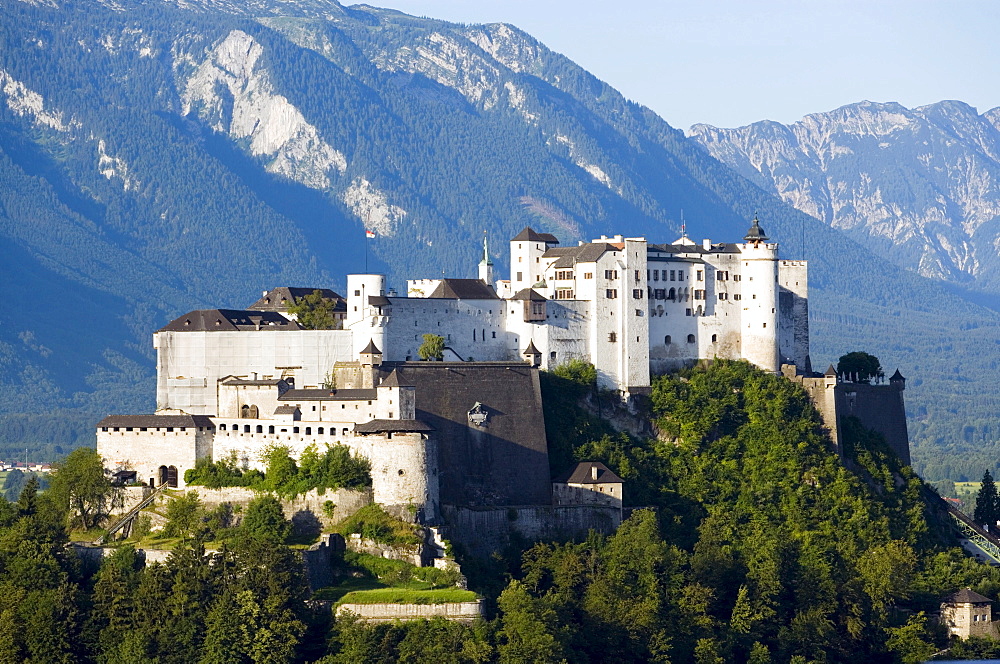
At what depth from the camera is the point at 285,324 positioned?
320 feet

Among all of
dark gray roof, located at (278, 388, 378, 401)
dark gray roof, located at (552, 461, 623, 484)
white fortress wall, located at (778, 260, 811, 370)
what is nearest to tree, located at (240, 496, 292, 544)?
dark gray roof, located at (278, 388, 378, 401)

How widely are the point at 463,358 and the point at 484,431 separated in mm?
6122

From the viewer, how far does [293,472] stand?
8356cm

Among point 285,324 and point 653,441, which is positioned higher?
point 285,324

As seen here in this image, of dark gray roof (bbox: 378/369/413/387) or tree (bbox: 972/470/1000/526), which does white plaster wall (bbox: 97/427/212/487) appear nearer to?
dark gray roof (bbox: 378/369/413/387)

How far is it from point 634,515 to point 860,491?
1349cm

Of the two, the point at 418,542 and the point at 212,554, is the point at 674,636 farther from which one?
the point at 212,554

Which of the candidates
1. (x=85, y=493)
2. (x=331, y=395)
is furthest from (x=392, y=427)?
(x=85, y=493)

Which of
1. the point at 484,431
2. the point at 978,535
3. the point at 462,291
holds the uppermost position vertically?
the point at 462,291

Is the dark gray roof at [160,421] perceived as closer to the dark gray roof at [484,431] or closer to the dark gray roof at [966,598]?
the dark gray roof at [484,431]

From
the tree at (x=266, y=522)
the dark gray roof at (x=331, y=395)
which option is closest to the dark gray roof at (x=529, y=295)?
the dark gray roof at (x=331, y=395)

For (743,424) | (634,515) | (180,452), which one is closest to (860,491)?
(743,424)

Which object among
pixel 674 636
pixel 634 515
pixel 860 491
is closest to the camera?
pixel 674 636

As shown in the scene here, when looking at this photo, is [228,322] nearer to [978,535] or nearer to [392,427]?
[392,427]
